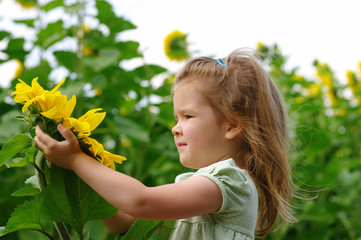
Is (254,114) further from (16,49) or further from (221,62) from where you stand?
(16,49)

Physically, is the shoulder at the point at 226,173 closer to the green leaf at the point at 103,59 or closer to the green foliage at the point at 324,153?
the green foliage at the point at 324,153

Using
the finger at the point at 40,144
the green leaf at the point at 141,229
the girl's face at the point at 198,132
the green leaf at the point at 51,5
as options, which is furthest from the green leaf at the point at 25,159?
the green leaf at the point at 51,5

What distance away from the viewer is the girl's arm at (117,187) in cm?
66

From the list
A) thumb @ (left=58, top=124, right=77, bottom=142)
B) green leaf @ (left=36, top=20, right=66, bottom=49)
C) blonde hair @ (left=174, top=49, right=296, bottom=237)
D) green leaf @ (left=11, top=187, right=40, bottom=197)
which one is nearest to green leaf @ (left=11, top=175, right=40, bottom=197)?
green leaf @ (left=11, top=187, right=40, bottom=197)

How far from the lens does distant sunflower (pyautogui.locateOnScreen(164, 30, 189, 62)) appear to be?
6.86ft

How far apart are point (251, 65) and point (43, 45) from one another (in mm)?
928

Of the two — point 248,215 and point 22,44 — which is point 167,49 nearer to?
point 22,44

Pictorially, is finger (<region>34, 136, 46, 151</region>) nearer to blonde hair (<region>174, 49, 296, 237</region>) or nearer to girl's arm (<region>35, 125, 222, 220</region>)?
girl's arm (<region>35, 125, 222, 220</region>)

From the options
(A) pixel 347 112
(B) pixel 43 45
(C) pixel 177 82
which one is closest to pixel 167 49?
(B) pixel 43 45

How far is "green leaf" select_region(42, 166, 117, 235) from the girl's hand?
0.09ft

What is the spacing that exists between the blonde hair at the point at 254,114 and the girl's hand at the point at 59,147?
304 millimetres

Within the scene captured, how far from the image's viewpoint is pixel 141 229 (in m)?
0.72

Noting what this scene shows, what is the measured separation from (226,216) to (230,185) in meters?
0.06

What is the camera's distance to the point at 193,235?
80 cm
